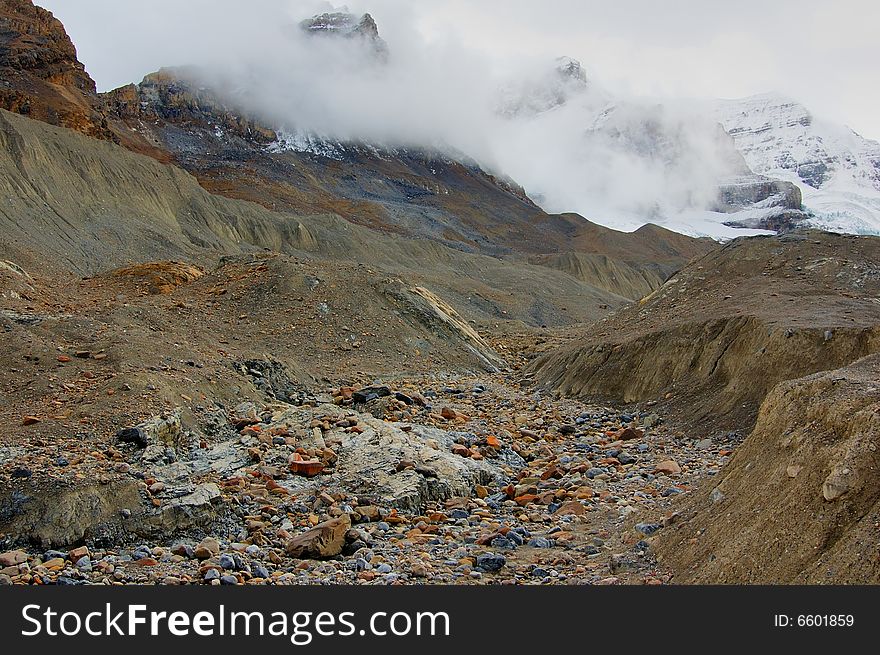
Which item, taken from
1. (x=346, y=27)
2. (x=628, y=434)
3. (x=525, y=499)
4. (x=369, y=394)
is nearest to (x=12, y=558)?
(x=525, y=499)

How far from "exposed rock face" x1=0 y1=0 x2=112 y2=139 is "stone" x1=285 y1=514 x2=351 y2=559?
190ft

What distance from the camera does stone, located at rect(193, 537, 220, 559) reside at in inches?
291

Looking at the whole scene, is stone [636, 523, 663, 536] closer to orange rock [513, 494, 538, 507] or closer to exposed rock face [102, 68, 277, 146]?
orange rock [513, 494, 538, 507]

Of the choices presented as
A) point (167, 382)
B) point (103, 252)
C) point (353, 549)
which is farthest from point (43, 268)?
point (353, 549)

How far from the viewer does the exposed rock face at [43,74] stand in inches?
2243

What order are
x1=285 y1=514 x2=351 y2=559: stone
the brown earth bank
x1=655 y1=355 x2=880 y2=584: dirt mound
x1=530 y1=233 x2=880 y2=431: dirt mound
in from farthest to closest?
1. x1=530 y1=233 x2=880 y2=431: dirt mound
2. x1=285 y1=514 x2=351 y2=559: stone
3. the brown earth bank
4. x1=655 y1=355 x2=880 y2=584: dirt mound

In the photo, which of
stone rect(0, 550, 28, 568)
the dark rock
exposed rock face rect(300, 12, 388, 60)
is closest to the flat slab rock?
the dark rock

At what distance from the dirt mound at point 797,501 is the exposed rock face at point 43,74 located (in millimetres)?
60114

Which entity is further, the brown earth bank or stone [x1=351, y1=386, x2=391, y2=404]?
stone [x1=351, y1=386, x2=391, y2=404]

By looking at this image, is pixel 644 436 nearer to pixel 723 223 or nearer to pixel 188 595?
pixel 188 595

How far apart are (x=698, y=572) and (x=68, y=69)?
72433 millimetres

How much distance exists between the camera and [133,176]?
1954 inches

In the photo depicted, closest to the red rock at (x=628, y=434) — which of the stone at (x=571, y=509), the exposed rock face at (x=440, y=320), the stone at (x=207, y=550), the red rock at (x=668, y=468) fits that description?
the red rock at (x=668, y=468)

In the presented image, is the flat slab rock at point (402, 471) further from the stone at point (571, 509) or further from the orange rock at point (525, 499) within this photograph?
the stone at point (571, 509)
